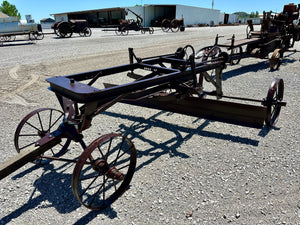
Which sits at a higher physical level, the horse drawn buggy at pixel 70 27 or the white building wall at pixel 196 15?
the white building wall at pixel 196 15

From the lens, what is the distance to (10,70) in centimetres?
935

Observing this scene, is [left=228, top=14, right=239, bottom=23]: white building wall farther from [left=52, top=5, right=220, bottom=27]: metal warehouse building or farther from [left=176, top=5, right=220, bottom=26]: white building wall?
[left=52, top=5, right=220, bottom=27]: metal warehouse building

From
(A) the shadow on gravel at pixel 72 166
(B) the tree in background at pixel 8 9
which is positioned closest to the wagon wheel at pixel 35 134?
(A) the shadow on gravel at pixel 72 166

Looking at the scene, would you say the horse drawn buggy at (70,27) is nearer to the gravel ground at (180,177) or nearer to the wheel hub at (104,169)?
the gravel ground at (180,177)

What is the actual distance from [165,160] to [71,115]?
1644 millimetres

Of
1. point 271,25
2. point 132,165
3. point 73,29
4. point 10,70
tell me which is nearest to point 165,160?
point 132,165

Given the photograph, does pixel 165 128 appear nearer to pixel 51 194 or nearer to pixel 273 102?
pixel 273 102

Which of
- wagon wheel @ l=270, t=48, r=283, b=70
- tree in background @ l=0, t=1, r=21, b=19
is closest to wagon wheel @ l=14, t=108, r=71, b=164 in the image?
wagon wheel @ l=270, t=48, r=283, b=70

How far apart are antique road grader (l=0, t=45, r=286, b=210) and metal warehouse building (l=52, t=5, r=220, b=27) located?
44762 mm

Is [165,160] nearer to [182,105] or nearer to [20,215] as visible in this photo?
[182,105]

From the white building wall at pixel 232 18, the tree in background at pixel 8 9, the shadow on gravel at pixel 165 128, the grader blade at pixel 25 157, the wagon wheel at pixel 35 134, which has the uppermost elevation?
the tree in background at pixel 8 9

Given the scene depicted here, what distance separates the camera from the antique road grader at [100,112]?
236cm

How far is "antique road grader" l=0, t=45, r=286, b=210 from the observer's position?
7.75 feet

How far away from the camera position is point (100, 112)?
9.23ft
